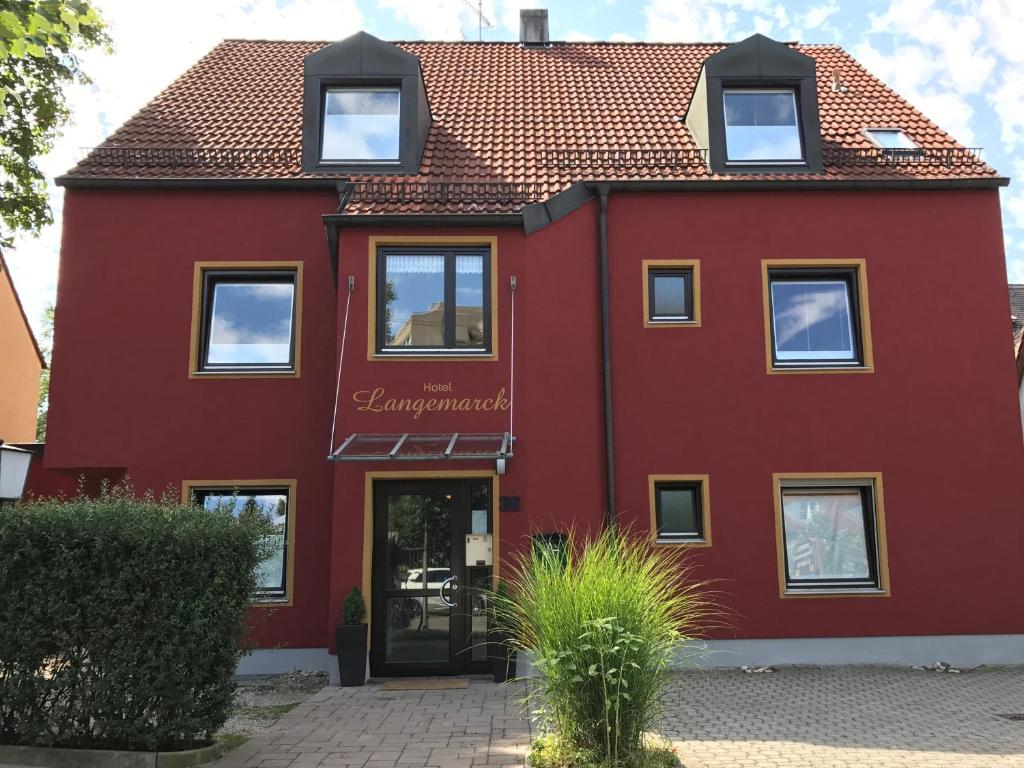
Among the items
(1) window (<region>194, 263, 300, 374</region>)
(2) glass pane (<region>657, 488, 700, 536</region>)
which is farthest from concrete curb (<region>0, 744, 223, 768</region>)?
(2) glass pane (<region>657, 488, 700, 536</region>)

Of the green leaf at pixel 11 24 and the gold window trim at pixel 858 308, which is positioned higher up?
the green leaf at pixel 11 24

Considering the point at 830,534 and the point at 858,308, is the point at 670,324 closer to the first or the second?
the point at 858,308

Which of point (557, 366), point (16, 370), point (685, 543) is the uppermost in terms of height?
point (16, 370)

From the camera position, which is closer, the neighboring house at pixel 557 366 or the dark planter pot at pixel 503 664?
the dark planter pot at pixel 503 664

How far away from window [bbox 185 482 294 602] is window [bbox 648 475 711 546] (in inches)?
193

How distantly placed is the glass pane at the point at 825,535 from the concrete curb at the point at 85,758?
25.8 ft

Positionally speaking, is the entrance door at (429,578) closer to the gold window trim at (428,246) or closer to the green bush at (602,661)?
the gold window trim at (428,246)

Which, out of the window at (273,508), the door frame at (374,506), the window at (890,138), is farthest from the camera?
the window at (890,138)

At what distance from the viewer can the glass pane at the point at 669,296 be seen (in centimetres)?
1121

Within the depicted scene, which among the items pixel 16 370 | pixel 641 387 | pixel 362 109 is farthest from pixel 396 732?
pixel 16 370

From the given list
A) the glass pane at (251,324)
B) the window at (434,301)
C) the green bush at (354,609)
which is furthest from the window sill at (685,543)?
the glass pane at (251,324)

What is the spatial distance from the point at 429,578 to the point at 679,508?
3502 millimetres

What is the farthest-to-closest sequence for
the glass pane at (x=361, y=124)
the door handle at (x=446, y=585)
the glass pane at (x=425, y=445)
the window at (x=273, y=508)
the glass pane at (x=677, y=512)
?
1. the glass pane at (x=361, y=124)
2. the glass pane at (x=677, y=512)
3. the window at (x=273, y=508)
4. the door handle at (x=446, y=585)
5. the glass pane at (x=425, y=445)

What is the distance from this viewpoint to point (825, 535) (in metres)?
10.7
